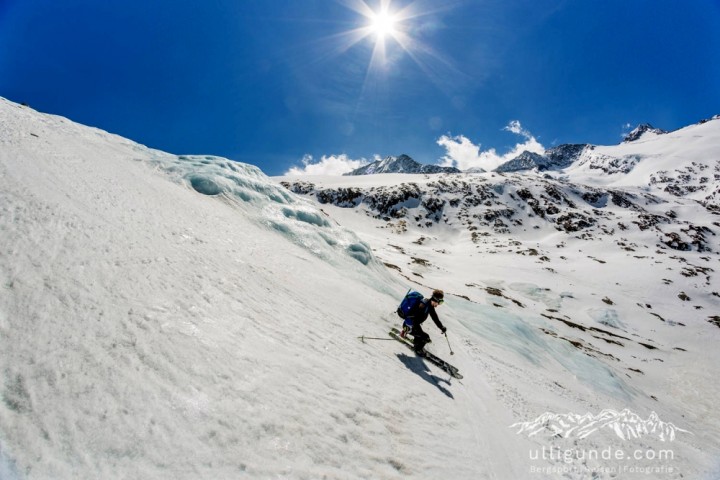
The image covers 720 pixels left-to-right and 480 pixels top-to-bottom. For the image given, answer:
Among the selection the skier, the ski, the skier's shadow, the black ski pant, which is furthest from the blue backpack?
the skier's shadow

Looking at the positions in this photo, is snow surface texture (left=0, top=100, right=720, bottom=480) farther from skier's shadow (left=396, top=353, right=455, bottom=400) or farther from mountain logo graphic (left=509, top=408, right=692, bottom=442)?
mountain logo graphic (left=509, top=408, right=692, bottom=442)

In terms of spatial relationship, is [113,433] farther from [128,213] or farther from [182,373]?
[128,213]

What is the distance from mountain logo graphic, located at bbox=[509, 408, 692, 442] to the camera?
12545mm

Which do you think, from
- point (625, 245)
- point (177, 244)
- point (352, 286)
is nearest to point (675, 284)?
point (625, 245)

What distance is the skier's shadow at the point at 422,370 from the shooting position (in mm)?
12578

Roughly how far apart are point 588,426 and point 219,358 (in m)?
15.7

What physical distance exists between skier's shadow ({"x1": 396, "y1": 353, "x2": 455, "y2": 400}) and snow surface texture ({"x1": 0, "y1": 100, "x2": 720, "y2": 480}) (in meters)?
0.10

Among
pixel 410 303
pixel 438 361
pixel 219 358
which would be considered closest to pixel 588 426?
pixel 438 361

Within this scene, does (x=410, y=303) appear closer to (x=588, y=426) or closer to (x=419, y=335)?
(x=419, y=335)

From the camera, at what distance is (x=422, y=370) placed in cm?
1340

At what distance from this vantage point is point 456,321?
24141mm

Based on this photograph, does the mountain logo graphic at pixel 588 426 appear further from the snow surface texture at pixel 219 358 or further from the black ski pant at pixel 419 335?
the black ski pant at pixel 419 335

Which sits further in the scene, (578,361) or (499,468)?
(578,361)

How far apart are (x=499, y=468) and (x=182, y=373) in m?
9.06
